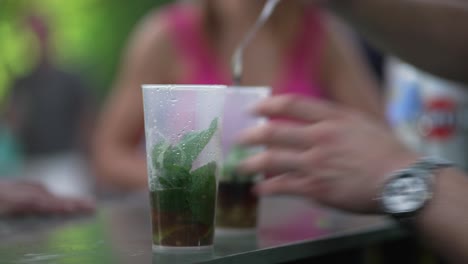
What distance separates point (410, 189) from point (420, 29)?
93cm

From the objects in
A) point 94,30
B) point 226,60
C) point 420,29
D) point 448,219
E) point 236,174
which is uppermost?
point 94,30

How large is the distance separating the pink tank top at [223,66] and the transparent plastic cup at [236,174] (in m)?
1.56

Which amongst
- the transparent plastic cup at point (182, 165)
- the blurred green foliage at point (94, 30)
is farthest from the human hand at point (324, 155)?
the blurred green foliage at point (94, 30)

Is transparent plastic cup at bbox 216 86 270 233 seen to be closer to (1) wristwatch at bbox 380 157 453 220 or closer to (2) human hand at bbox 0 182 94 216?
(1) wristwatch at bbox 380 157 453 220

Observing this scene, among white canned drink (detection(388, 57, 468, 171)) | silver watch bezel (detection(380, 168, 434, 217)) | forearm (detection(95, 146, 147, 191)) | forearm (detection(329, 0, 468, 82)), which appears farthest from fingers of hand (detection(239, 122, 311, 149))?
forearm (detection(95, 146, 147, 191))

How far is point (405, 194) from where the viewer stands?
142 centimetres

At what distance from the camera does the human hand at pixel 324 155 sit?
1.49m

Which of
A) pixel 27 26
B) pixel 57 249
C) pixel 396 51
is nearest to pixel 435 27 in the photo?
pixel 396 51

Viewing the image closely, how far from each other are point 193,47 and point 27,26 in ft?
13.6

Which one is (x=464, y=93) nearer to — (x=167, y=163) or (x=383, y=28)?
(x=383, y=28)

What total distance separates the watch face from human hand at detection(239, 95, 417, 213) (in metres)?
0.02

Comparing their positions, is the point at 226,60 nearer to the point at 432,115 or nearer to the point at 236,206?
the point at 432,115

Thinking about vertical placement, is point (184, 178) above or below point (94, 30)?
below

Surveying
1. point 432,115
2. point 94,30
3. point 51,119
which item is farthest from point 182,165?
point 94,30
